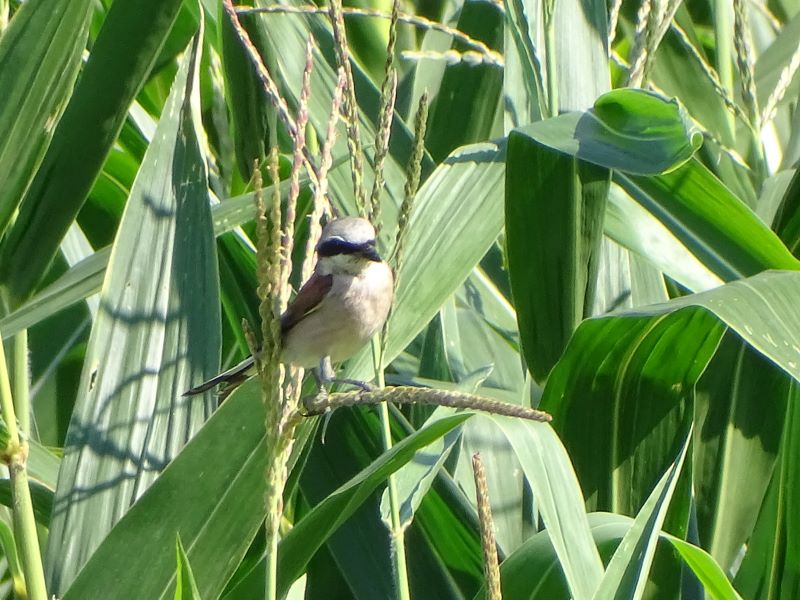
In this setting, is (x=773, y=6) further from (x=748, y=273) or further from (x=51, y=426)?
(x=51, y=426)

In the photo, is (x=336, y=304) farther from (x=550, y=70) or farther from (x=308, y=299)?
(x=550, y=70)

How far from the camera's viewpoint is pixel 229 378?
1827 millimetres

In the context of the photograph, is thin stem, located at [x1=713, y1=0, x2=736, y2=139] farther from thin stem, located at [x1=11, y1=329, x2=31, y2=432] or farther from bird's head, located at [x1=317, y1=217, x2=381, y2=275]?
thin stem, located at [x1=11, y1=329, x2=31, y2=432]

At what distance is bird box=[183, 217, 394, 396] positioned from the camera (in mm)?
1889

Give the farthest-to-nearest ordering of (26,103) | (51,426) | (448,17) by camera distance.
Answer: (448,17) → (51,426) → (26,103)

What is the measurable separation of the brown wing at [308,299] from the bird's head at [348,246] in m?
0.04

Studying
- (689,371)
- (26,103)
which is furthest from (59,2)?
(689,371)

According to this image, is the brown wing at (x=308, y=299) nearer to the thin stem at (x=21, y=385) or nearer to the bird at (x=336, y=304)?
the bird at (x=336, y=304)

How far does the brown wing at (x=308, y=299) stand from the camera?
→ 2.11 meters

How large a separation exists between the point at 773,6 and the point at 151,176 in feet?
7.69

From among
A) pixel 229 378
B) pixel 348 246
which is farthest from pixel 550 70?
→ pixel 229 378

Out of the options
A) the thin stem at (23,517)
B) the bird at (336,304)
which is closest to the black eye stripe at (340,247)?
the bird at (336,304)

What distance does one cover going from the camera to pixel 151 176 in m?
1.63

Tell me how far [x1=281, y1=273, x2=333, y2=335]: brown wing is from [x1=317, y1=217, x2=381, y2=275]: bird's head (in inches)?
1.5
